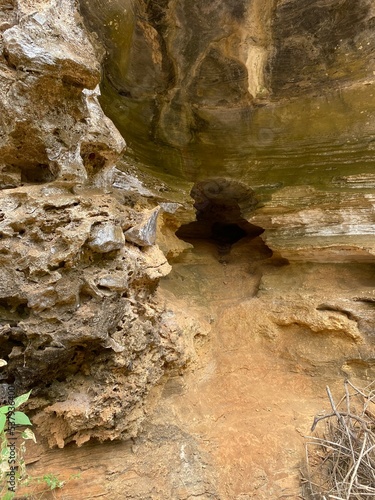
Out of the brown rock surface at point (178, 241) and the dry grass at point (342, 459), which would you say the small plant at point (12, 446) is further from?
the dry grass at point (342, 459)

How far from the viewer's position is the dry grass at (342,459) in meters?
2.02

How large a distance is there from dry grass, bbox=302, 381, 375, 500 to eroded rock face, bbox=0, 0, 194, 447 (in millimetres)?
1296

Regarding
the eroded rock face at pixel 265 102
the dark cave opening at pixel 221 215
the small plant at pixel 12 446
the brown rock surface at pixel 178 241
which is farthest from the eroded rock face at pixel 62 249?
the dark cave opening at pixel 221 215

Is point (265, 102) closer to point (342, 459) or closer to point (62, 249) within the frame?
point (62, 249)

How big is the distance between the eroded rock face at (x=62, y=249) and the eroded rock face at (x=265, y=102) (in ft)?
2.93

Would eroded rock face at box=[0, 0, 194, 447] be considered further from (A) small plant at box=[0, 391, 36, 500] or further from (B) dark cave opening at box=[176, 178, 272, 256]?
(B) dark cave opening at box=[176, 178, 272, 256]

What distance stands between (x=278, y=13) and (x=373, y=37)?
801mm

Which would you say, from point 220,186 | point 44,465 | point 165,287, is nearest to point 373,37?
point 220,186

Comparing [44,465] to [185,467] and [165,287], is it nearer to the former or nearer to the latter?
[185,467]

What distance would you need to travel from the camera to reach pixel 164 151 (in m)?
3.37

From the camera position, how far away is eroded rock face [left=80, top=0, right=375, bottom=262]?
273cm

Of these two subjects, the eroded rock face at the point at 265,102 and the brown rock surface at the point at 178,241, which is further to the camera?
the eroded rock face at the point at 265,102

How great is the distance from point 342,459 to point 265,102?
3.02 m

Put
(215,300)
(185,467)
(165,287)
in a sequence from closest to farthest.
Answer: (185,467)
(165,287)
(215,300)
